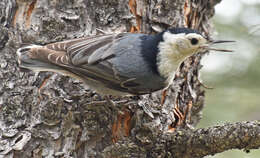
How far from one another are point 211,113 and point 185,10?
1.03m

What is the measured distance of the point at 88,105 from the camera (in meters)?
2.43

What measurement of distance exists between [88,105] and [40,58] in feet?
1.43

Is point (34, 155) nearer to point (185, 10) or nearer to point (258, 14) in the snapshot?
point (185, 10)

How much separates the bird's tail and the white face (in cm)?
67

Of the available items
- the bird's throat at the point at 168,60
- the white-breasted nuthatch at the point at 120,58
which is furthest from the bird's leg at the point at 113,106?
the bird's throat at the point at 168,60

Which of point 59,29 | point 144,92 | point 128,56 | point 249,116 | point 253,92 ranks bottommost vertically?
point 249,116

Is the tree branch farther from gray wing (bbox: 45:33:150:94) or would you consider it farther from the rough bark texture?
gray wing (bbox: 45:33:150:94)

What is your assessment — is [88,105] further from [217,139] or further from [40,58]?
[217,139]

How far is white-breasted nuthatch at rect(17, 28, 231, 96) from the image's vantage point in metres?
2.51

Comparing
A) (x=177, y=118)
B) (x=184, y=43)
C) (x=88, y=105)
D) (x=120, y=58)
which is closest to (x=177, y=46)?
(x=184, y=43)

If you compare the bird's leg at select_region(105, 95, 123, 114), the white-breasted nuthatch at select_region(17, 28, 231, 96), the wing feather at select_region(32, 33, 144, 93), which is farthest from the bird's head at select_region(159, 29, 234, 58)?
the bird's leg at select_region(105, 95, 123, 114)

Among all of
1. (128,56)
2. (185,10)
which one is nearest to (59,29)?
(128,56)

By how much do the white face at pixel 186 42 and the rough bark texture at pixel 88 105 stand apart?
0.23 meters

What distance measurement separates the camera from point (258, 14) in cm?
333
